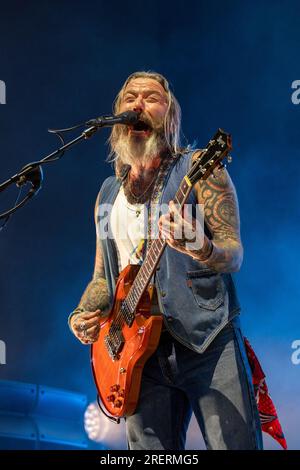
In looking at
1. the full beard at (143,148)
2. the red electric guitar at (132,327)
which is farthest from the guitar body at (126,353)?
the full beard at (143,148)

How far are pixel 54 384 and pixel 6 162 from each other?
5.25 ft

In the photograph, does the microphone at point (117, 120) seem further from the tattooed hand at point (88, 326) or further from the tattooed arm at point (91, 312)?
the tattooed hand at point (88, 326)

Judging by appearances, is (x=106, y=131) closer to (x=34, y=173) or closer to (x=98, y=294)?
(x=98, y=294)

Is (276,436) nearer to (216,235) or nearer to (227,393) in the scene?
(227,393)

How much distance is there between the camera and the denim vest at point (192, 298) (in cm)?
272

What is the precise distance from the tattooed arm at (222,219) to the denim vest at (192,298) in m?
0.07

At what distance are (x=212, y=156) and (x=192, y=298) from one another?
1.73 ft

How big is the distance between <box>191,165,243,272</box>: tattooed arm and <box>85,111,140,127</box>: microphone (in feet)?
1.30

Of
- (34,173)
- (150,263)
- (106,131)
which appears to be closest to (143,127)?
(34,173)

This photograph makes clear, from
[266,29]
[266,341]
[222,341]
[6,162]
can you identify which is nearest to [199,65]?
[266,29]

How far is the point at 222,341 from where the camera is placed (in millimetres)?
2742

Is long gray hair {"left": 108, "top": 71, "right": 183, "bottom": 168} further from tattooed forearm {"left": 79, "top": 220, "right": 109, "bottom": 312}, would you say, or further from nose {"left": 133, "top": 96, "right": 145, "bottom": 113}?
tattooed forearm {"left": 79, "top": 220, "right": 109, "bottom": 312}

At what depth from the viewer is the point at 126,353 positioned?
2852 mm

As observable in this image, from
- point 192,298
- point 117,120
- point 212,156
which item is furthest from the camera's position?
point 117,120
